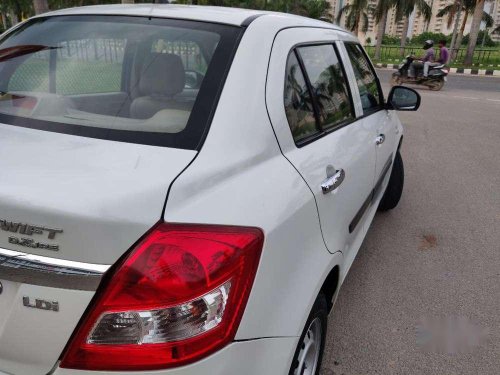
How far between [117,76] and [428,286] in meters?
2.43

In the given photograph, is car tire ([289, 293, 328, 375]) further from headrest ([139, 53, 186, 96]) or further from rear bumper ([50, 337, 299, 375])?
headrest ([139, 53, 186, 96])

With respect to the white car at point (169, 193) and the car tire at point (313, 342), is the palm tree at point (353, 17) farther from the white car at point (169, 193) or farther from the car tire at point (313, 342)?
the car tire at point (313, 342)

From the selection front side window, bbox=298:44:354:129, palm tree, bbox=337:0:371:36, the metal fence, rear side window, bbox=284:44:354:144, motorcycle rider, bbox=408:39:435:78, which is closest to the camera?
rear side window, bbox=284:44:354:144

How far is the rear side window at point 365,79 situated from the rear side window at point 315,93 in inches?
13.5

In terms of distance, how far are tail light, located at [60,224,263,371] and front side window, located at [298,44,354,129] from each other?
3.73ft

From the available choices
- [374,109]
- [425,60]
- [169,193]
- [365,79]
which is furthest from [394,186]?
[425,60]

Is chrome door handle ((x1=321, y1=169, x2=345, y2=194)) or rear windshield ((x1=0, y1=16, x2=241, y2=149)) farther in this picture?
chrome door handle ((x1=321, y1=169, x2=345, y2=194))

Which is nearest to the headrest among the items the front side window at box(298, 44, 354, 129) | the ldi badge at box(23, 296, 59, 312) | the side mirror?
the front side window at box(298, 44, 354, 129)

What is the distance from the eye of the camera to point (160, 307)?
1123 mm

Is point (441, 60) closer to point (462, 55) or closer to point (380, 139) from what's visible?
point (380, 139)

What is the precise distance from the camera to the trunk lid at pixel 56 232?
1.09 meters

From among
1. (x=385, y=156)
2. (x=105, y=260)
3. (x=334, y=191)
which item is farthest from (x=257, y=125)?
(x=385, y=156)

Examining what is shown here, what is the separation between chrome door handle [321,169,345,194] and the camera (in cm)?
175

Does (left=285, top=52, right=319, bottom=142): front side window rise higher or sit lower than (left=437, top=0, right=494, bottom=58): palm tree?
higher
